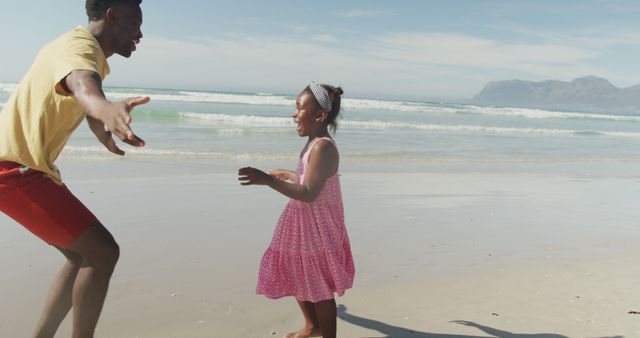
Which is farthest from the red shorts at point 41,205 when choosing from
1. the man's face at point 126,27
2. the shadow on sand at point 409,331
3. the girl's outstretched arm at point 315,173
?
the shadow on sand at point 409,331

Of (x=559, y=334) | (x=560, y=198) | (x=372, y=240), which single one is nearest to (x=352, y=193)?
(x=372, y=240)

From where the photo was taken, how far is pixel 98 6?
7.81ft

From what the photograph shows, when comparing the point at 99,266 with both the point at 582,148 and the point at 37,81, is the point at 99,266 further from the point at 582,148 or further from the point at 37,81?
the point at 582,148

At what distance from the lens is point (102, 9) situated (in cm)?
238

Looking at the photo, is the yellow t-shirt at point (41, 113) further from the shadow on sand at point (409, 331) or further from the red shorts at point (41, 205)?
the shadow on sand at point (409, 331)

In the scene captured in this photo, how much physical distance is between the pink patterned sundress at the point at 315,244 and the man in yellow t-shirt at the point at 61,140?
1.02 meters

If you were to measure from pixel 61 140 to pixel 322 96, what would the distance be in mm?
1381

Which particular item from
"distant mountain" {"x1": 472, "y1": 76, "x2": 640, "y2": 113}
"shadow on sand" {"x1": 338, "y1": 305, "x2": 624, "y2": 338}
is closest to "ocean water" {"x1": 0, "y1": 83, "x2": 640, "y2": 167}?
"shadow on sand" {"x1": 338, "y1": 305, "x2": 624, "y2": 338}

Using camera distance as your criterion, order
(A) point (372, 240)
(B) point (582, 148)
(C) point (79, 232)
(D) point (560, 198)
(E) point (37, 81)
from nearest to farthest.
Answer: (E) point (37, 81)
(C) point (79, 232)
(A) point (372, 240)
(D) point (560, 198)
(B) point (582, 148)

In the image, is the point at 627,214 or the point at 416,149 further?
the point at 416,149

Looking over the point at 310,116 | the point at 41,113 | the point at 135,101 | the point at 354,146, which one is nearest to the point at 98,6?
the point at 41,113

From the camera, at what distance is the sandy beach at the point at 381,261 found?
377 centimetres

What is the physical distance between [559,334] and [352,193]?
4.77 m

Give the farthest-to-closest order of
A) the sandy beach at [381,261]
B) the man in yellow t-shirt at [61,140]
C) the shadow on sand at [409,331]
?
the sandy beach at [381,261] → the shadow on sand at [409,331] → the man in yellow t-shirt at [61,140]
